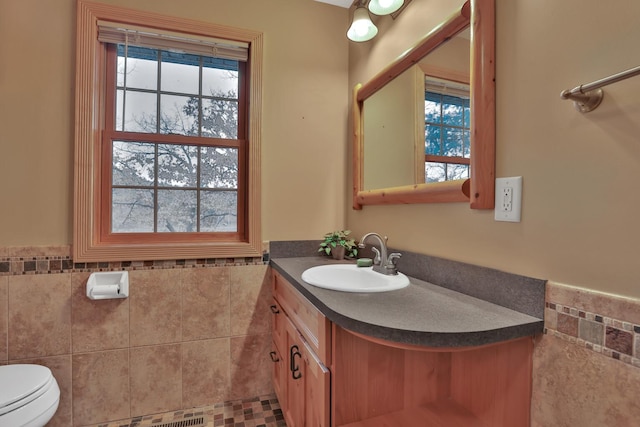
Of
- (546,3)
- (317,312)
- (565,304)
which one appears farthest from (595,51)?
(317,312)

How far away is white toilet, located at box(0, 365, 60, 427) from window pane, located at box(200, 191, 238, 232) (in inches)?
36.9

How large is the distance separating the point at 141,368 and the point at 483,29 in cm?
217

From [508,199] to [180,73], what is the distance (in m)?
1.80

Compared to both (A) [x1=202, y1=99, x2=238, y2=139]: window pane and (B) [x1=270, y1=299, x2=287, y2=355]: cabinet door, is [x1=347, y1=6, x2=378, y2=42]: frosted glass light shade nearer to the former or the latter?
(A) [x1=202, y1=99, x2=238, y2=139]: window pane

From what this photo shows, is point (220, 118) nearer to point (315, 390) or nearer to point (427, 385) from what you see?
point (315, 390)

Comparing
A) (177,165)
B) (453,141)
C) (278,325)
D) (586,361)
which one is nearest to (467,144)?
(453,141)

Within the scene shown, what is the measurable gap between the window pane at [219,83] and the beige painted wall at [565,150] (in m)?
1.44

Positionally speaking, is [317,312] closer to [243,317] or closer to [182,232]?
[243,317]

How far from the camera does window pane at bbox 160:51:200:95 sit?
5.82ft

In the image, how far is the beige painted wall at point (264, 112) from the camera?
1.49 meters

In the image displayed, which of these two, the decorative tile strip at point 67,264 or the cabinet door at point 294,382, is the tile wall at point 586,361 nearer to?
the cabinet door at point 294,382

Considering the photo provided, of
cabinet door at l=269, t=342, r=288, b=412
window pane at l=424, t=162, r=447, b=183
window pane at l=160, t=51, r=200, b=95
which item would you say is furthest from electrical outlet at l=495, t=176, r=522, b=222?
window pane at l=160, t=51, r=200, b=95

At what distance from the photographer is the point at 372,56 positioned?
1771mm

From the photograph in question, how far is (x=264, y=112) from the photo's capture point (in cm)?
186
